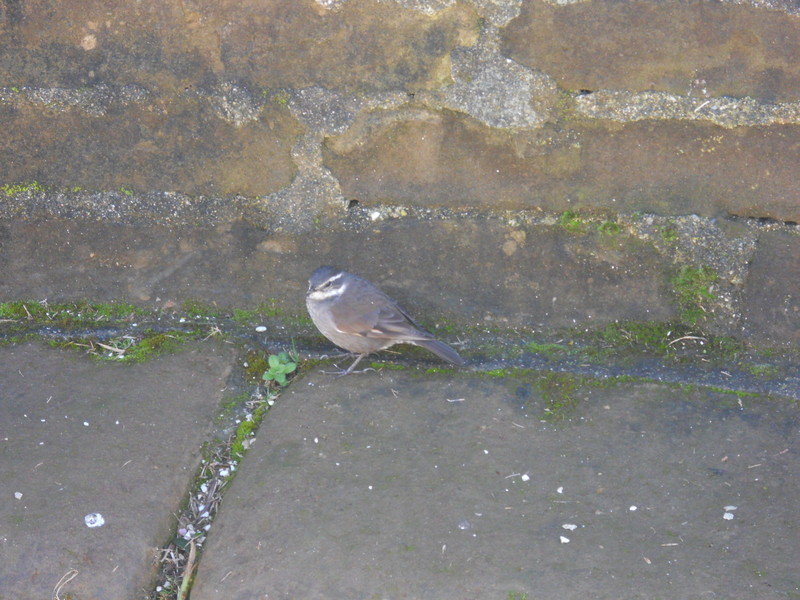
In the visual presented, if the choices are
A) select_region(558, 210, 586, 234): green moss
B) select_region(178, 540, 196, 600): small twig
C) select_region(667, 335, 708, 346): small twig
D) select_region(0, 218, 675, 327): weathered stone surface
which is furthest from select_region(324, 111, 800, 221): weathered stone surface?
select_region(178, 540, 196, 600): small twig

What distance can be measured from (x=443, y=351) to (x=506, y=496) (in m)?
0.68

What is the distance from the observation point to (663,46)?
256cm

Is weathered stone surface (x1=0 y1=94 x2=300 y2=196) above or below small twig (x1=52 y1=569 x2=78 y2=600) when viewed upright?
above

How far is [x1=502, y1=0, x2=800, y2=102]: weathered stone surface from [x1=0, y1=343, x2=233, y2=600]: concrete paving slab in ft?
5.32

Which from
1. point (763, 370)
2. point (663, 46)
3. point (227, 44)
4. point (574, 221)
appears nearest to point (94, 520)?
point (227, 44)

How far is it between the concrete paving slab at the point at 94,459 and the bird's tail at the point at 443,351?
0.75 meters

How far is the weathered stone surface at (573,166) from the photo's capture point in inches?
105

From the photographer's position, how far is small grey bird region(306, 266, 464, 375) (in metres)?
2.85

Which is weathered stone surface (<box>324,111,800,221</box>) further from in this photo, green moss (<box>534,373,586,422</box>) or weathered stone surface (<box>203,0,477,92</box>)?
green moss (<box>534,373,586,422</box>)

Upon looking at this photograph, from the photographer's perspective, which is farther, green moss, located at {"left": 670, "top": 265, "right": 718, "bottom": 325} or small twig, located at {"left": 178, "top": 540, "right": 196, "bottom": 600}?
green moss, located at {"left": 670, "top": 265, "right": 718, "bottom": 325}

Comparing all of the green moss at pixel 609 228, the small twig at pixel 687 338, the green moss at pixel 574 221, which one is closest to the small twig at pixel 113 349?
the green moss at pixel 574 221

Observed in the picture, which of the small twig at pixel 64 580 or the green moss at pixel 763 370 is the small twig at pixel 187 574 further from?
the green moss at pixel 763 370

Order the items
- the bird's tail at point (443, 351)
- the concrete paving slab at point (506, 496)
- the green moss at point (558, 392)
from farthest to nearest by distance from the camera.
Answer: the bird's tail at point (443, 351)
the green moss at point (558, 392)
the concrete paving slab at point (506, 496)

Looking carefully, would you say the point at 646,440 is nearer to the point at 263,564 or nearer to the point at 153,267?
the point at 263,564
